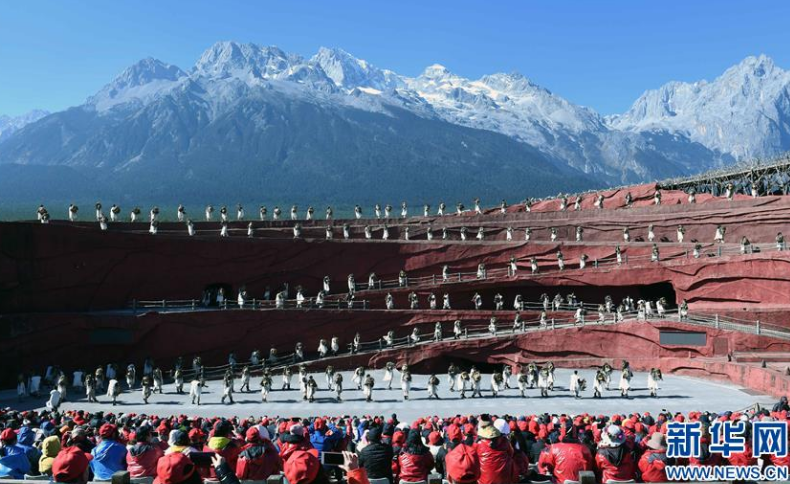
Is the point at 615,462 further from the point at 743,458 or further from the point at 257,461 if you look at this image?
the point at 257,461

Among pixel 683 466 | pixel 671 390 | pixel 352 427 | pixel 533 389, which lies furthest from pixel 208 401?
pixel 683 466

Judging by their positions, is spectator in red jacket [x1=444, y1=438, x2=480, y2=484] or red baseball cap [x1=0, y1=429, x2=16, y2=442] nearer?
spectator in red jacket [x1=444, y1=438, x2=480, y2=484]

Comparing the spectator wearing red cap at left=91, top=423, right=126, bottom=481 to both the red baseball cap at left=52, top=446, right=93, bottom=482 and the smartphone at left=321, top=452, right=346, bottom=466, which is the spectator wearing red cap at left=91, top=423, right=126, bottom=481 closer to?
the red baseball cap at left=52, top=446, right=93, bottom=482

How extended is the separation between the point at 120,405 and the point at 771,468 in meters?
24.2

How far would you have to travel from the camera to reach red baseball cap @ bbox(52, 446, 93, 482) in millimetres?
8219

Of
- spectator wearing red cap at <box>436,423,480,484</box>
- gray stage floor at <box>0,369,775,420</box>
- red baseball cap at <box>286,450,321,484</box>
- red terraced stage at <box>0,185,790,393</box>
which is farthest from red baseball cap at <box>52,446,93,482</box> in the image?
red terraced stage at <box>0,185,790,393</box>

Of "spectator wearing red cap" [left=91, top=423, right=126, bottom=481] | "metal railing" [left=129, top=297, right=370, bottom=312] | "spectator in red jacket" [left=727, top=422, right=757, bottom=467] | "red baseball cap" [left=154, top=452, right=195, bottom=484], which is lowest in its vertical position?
"spectator in red jacket" [left=727, top=422, right=757, bottom=467]

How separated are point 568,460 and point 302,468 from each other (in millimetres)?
3956

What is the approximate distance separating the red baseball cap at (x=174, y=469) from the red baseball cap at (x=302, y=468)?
1.17 meters

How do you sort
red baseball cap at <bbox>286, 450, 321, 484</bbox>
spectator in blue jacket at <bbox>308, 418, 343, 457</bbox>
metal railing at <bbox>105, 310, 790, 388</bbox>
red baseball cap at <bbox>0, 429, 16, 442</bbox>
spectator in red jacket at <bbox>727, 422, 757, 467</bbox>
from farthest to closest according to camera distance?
metal railing at <bbox>105, 310, 790, 388</bbox>
spectator in blue jacket at <bbox>308, 418, 343, 457</bbox>
red baseball cap at <bbox>0, 429, 16, 442</bbox>
spectator in red jacket at <bbox>727, 422, 757, 467</bbox>
red baseball cap at <bbox>286, 450, 321, 484</bbox>

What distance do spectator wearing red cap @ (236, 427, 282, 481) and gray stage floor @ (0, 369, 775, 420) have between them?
50.7 feet

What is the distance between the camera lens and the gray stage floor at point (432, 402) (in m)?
24.7

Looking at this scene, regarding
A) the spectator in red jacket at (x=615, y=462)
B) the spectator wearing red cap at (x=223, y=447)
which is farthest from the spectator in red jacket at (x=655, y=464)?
the spectator wearing red cap at (x=223, y=447)

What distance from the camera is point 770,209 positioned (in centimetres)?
3941
